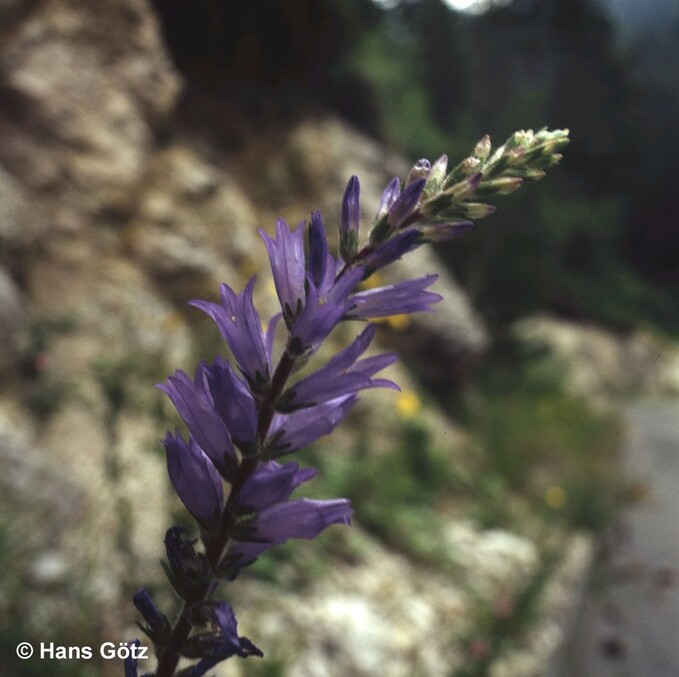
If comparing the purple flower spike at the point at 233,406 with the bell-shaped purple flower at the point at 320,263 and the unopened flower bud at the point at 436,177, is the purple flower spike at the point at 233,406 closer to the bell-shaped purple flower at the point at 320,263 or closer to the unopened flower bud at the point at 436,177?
the bell-shaped purple flower at the point at 320,263

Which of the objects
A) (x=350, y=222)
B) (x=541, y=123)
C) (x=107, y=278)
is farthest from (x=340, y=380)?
(x=541, y=123)

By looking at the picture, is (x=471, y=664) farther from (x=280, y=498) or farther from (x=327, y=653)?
(x=280, y=498)

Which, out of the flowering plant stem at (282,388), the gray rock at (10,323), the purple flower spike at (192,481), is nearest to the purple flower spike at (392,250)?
the flowering plant stem at (282,388)

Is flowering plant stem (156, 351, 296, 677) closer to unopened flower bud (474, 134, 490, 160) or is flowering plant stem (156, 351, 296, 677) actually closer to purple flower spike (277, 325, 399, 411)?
purple flower spike (277, 325, 399, 411)

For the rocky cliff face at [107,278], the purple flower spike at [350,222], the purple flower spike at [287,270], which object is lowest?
the rocky cliff face at [107,278]

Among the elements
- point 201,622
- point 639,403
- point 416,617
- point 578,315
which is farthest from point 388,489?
point 578,315

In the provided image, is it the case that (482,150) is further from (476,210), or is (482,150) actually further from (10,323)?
(10,323)
